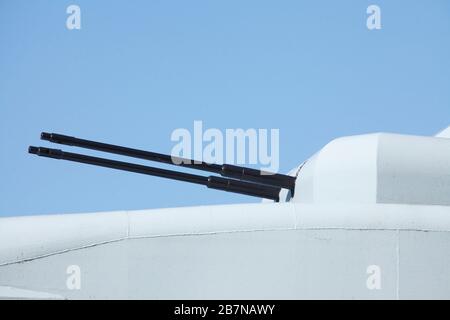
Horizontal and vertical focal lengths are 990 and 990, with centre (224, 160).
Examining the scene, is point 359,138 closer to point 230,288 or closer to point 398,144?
point 398,144

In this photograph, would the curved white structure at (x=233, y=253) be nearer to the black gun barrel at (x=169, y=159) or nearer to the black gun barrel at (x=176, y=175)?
the black gun barrel at (x=169, y=159)

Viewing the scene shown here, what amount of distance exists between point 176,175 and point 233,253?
525 cm

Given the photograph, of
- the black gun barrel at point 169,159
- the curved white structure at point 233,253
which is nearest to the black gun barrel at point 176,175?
the black gun barrel at point 169,159

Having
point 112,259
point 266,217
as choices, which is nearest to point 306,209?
point 266,217

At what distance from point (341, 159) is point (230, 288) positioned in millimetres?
2916

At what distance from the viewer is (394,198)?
12.7 metres

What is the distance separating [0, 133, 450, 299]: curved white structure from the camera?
11297 mm

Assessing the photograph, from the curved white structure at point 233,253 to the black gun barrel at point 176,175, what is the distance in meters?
3.92

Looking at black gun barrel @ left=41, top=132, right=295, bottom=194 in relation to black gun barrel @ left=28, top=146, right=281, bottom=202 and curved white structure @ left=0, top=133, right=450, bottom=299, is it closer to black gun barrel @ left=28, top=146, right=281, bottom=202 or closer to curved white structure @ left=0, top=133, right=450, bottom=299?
black gun barrel @ left=28, top=146, right=281, bottom=202

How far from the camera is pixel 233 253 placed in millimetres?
11492

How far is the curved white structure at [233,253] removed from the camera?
11.3 m

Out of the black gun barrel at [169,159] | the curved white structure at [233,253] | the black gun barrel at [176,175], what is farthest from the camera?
the black gun barrel at [176,175]

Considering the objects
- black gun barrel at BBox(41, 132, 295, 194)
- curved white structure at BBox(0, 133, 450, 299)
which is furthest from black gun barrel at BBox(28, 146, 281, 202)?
curved white structure at BBox(0, 133, 450, 299)

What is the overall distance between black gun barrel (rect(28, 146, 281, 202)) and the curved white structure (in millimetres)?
3924
